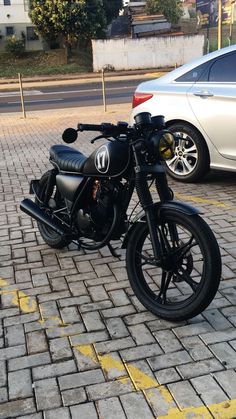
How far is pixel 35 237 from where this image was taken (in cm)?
516

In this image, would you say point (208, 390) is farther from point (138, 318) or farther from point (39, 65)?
point (39, 65)

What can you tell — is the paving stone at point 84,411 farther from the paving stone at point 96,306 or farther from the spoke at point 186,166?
the spoke at point 186,166

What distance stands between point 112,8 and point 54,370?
1773 inches

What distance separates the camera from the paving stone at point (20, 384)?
9.00 feet

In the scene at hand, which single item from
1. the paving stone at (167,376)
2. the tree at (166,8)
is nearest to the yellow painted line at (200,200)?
the paving stone at (167,376)

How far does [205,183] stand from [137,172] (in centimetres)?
365

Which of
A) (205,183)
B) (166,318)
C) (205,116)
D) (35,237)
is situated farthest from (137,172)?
(205,183)

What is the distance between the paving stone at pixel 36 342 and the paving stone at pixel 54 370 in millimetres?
182

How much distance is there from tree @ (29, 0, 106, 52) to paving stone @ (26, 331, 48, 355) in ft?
116

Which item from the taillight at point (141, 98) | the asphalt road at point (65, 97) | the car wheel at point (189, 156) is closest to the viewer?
the car wheel at point (189, 156)

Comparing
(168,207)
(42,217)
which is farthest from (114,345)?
(42,217)

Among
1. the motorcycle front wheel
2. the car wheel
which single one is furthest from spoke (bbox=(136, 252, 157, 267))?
the car wheel

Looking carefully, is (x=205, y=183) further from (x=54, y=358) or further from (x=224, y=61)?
(x=54, y=358)

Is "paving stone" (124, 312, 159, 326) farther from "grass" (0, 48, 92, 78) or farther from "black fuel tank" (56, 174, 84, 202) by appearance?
"grass" (0, 48, 92, 78)
